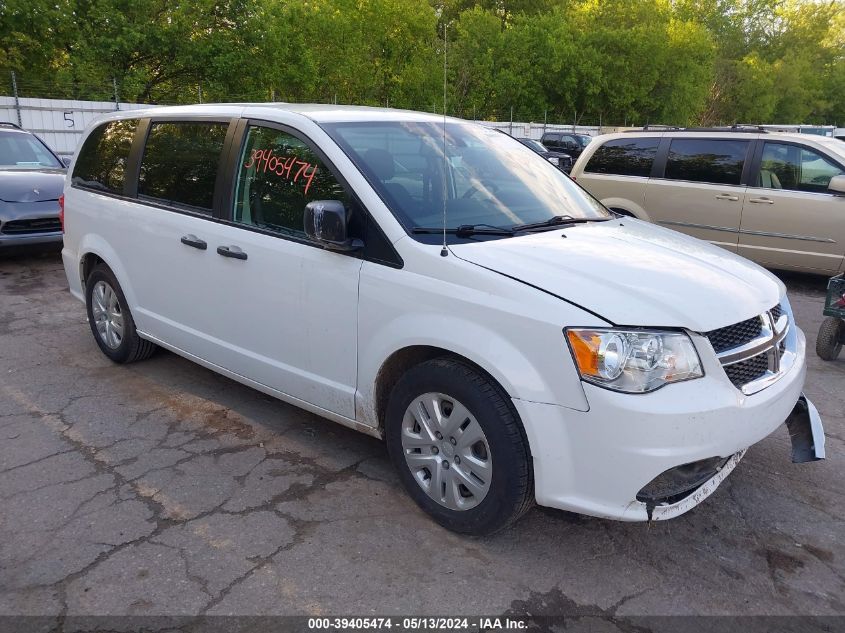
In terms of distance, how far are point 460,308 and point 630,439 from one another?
2.65 ft

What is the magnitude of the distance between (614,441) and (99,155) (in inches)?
166

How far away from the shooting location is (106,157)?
4855mm

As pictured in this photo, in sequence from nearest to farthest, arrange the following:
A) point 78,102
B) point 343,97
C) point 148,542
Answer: point 148,542
point 78,102
point 343,97

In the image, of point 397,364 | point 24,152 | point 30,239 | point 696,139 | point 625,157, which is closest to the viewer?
point 397,364

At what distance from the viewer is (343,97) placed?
105 ft

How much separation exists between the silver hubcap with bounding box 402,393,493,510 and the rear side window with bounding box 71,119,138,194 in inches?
113

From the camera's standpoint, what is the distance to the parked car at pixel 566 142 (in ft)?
85.0

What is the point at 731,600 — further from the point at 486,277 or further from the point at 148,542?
the point at 148,542

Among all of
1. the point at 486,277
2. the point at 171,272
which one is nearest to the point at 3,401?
the point at 171,272

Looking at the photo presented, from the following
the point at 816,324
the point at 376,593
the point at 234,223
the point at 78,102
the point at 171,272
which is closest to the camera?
the point at 376,593

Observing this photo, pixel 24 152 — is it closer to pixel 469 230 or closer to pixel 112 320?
pixel 112 320

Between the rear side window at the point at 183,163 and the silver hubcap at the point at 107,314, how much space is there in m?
0.87

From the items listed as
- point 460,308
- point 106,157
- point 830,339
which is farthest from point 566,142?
point 460,308

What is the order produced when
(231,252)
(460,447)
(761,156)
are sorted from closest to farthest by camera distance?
(460,447), (231,252), (761,156)
